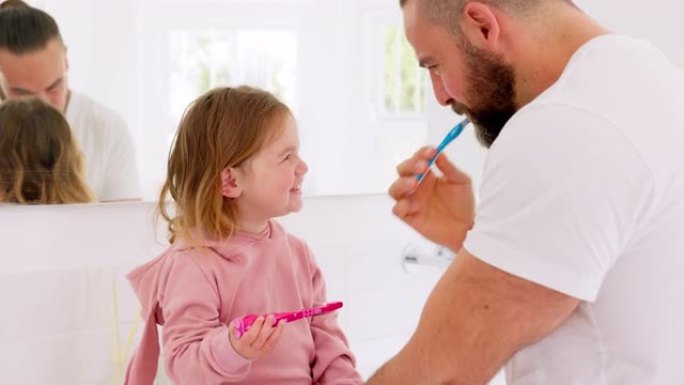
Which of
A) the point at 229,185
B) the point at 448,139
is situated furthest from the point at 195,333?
the point at 448,139

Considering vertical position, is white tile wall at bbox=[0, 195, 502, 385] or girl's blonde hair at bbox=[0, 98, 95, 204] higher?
girl's blonde hair at bbox=[0, 98, 95, 204]

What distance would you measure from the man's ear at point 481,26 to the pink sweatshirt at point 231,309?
17.8 inches

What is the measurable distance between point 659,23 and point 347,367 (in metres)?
1.04

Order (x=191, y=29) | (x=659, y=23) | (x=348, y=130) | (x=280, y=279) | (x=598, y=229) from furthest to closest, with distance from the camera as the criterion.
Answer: (x=659, y=23) < (x=348, y=130) < (x=191, y=29) < (x=280, y=279) < (x=598, y=229)

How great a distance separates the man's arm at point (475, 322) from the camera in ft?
2.91

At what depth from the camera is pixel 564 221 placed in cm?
84

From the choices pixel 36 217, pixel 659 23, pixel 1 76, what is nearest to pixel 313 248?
pixel 36 217

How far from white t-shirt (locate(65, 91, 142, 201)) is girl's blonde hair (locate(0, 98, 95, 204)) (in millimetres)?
17

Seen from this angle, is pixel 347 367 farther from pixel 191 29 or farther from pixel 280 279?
pixel 191 29

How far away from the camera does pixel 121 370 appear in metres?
1.47

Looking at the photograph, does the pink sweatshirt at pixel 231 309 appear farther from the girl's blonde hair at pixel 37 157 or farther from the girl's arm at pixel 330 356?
the girl's blonde hair at pixel 37 157

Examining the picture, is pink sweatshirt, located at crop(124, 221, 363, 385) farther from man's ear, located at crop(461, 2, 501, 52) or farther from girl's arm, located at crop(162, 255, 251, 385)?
man's ear, located at crop(461, 2, 501, 52)

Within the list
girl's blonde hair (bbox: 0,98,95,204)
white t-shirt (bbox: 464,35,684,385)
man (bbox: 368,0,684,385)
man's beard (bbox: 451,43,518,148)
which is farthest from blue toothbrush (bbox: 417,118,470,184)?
girl's blonde hair (bbox: 0,98,95,204)

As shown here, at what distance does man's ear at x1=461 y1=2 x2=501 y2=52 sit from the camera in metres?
1.00
